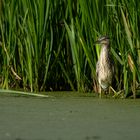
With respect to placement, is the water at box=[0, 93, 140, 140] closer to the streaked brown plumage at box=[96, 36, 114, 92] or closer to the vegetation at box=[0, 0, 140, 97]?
the vegetation at box=[0, 0, 140, 97]

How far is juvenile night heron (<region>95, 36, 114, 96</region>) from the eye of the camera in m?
6.12

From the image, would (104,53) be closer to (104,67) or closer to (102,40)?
(104,67)

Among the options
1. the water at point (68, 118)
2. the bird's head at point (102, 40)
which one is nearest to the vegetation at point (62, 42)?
the bird's head at point (102, 40)

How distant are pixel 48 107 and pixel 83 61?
4.03 ft

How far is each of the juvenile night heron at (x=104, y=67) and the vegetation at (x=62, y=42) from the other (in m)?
0.07

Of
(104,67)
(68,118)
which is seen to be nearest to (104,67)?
(104,67)

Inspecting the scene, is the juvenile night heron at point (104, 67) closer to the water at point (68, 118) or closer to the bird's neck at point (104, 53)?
the bird's neck at point (104, 53)

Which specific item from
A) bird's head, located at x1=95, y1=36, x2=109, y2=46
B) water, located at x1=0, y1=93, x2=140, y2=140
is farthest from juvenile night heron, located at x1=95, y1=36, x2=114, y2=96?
water, located at x1=0, y1=93, x2=140, y2=140

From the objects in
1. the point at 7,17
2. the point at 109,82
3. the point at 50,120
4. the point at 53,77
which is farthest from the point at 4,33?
the point at 50,120

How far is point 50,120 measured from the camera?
430 centimetres

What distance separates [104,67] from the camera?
21.1 feet

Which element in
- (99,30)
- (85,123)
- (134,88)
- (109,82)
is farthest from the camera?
(109,82)

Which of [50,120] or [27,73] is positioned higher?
[27,73]

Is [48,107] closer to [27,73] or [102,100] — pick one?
[102,100]
